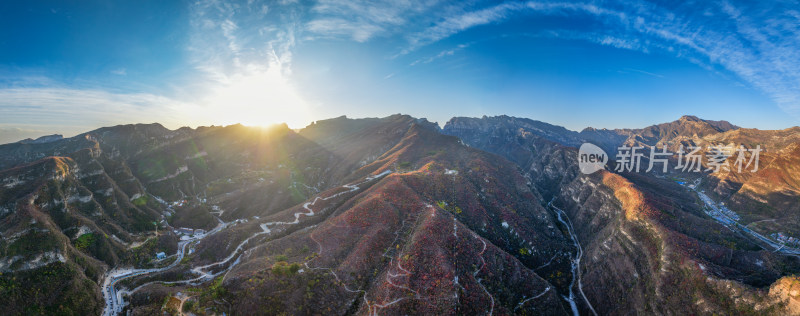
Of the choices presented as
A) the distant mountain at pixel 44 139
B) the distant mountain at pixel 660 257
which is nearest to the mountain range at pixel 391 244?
the distant mountain at pixel 660 257

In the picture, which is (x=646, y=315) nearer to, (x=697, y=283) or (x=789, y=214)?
(x=697, y=283)

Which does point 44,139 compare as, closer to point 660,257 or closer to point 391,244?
point 391,244

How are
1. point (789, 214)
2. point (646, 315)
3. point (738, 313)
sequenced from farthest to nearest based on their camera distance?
point (789, 214)
point (646, 315)
point (738, 313)

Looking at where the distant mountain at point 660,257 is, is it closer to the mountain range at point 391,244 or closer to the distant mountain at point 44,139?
the mountain range at point 391,244

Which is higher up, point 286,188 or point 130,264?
point 286,188

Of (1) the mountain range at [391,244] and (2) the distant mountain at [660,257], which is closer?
(1) the mountain range at [391,244]

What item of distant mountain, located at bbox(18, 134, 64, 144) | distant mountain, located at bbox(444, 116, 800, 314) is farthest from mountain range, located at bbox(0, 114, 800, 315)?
distant mountain, located at bbox(18, 134, 64, 144)

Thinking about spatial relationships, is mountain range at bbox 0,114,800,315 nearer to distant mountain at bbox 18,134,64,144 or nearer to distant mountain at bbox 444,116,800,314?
distant mountain at bbox 444,116,800,314

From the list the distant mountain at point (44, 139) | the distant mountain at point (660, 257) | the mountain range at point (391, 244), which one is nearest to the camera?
the mountain range at point (391, 244)

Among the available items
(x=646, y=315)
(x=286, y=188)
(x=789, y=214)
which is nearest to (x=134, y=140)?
(x=286, y=188)
